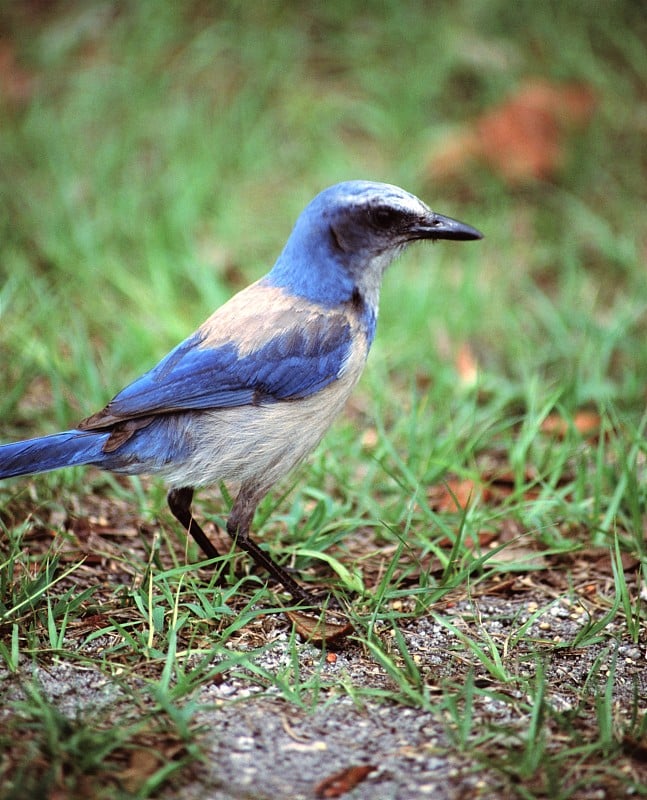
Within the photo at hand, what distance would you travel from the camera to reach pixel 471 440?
4.35 metres

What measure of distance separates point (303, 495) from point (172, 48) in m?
4.27

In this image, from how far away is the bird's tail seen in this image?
10.3ft

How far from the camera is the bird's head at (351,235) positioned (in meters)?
3.42

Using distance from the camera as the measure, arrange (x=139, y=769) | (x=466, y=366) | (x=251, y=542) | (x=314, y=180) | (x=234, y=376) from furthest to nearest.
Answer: (x=314, y=180)
(x=466, y=366)
(x=251, y=542)
(x=234, y=376)
(x=139, y=769)

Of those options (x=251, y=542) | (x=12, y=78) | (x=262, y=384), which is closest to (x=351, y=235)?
(x=262, y=384)

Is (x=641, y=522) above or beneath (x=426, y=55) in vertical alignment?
beneath

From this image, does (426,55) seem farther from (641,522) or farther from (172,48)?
(641,522)

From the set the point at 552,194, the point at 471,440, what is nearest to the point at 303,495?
the point at 471,440

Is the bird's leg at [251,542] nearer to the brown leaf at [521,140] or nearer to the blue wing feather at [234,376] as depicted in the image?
the blue wing feather at [234,376]

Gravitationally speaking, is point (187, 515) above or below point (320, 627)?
above

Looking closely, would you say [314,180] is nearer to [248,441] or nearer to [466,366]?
[466,366]

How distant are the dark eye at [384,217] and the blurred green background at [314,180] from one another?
1.15m

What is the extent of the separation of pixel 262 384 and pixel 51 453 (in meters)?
0.69

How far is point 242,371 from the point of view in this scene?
10.8ft
